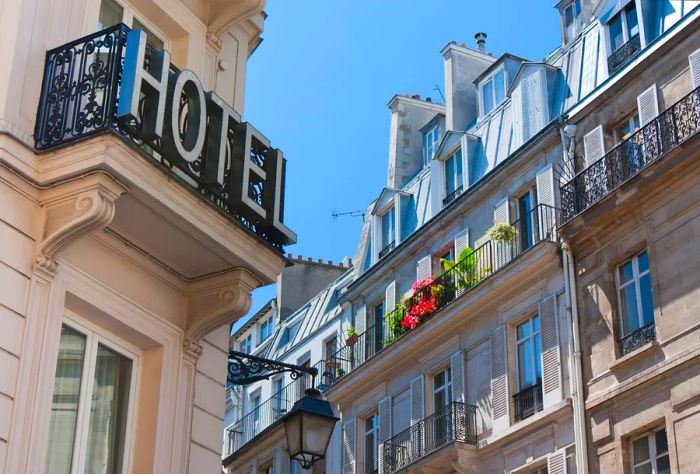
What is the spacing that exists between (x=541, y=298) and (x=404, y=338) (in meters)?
4.61

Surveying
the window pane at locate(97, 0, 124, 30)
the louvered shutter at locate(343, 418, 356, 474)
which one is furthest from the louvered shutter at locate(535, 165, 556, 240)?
the window pane at locate(97, 0, 124, 30)

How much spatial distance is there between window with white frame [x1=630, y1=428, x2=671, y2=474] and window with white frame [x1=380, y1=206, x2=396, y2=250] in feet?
36.9

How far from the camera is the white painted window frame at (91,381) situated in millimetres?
9156

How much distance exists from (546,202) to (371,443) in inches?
310

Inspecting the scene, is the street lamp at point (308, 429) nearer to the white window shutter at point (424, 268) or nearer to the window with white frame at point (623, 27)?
the window with white frame at point (623, 27)

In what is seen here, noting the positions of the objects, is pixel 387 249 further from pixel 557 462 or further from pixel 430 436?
pixel 557 462

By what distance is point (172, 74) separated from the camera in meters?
9.76

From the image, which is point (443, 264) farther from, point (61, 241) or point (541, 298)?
point (61, 241)

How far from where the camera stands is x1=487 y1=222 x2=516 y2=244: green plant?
25750mm

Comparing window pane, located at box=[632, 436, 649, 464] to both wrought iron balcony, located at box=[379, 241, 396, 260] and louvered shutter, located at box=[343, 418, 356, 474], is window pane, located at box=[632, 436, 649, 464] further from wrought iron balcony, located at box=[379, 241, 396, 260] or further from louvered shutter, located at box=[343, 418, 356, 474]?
wrought iron balcony, located at box=[379, 241, 396, 260]

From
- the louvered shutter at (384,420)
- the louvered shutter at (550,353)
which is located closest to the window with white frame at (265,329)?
the louvered shutter at (384,420)

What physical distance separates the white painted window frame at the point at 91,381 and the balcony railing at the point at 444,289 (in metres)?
15.5

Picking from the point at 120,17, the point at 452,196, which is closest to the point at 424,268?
the point at 452,196

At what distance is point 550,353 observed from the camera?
23719 millimetres
